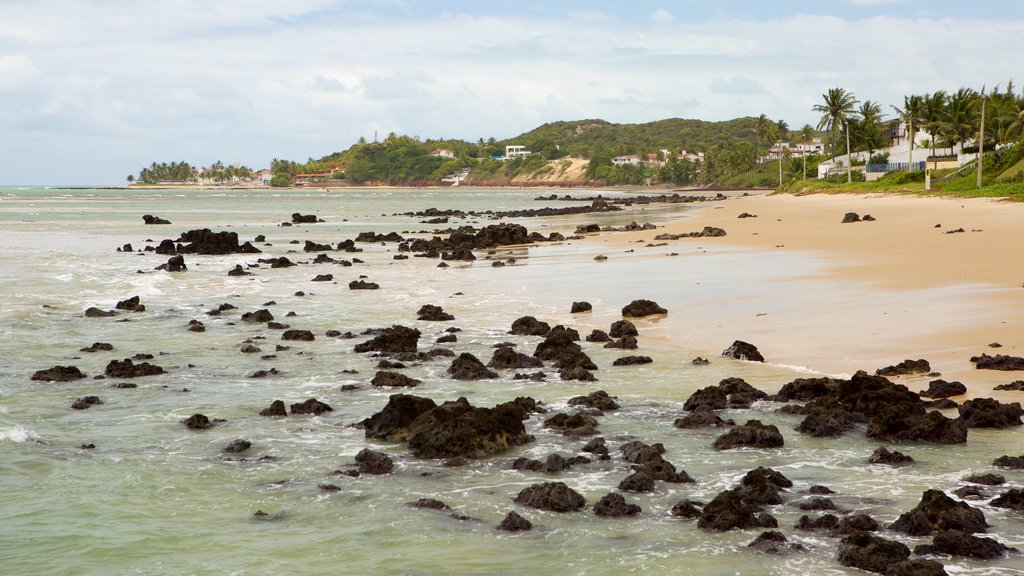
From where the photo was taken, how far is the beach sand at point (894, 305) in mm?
15125

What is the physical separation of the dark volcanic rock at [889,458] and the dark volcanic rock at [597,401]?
139 inches

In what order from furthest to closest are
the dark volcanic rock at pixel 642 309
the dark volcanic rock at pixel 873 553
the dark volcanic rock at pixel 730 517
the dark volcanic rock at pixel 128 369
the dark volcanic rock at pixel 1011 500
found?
the dark volcanic rock at pixel 642 309 < the dark volcanic rock at pixel 128 369 < the dark volcanic rock at pixel 1011 500 < the dark volcanic rock at pixel 730 517 < the dark volcanic rock at pixel 873 553

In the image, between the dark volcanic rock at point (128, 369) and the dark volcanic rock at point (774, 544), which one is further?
the dark volcanic rock at point (128, 369)

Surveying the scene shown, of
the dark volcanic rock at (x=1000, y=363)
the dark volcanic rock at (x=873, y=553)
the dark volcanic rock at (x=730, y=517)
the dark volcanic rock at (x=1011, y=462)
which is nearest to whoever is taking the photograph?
the dark volcanic rock at (x=873, y=553)

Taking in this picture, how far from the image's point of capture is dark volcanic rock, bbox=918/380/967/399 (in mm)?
12697

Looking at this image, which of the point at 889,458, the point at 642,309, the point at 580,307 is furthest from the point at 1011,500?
the point at 580,307

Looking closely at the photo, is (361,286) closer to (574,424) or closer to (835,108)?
(574,424)

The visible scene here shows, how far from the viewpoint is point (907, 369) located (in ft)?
45.7

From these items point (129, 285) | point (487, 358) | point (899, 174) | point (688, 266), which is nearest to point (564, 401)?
point (487, 358)

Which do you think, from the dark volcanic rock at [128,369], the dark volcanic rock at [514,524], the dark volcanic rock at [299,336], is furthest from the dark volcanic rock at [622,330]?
the dark volcanic rock at [514,524]

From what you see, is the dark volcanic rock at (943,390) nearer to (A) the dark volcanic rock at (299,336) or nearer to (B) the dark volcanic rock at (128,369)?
(A) the dark volcanic rock at (299,336)

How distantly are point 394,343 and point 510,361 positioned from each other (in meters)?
2.64

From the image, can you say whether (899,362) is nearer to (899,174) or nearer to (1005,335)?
(1005,335)

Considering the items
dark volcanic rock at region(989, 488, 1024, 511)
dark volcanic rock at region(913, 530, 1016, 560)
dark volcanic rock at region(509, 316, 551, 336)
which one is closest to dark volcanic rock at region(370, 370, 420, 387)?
dark volcanic rock at region(509, 316, 551, 336)
